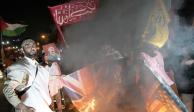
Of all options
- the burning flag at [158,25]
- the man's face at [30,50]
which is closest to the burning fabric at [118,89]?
the burning flag at [158,25]

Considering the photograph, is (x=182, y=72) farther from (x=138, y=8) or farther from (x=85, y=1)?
(x=85, y=1)

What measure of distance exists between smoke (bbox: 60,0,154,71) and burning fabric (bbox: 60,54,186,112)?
278mm

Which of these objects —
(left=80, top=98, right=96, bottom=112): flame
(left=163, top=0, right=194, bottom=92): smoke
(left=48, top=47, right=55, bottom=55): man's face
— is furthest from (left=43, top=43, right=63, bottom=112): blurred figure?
(left=163, top=0, right=194, bottom=92): smoke

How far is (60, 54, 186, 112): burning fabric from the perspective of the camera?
18.8ft

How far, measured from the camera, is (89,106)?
20.3 feet

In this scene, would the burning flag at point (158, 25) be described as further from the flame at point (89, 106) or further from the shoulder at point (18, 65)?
the shoulder at point (18, 65)

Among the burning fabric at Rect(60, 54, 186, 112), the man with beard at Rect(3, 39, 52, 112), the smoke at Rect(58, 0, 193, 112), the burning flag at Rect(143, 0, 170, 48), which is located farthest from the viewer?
the smoke at Rect(58, 0, 193, 112)

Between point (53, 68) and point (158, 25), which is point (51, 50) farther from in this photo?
point (158, 25)

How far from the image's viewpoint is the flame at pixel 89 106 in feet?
20.0

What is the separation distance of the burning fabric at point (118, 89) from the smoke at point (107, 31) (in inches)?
10.9

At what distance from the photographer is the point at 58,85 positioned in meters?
5.67

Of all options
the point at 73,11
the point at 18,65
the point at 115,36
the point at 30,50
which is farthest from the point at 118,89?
the point at 18,65

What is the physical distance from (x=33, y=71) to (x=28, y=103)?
1.30ft

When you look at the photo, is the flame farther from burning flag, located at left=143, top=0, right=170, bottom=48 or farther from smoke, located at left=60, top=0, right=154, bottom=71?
burning flag, located at left=143, top=0, right=170, bottom=48
